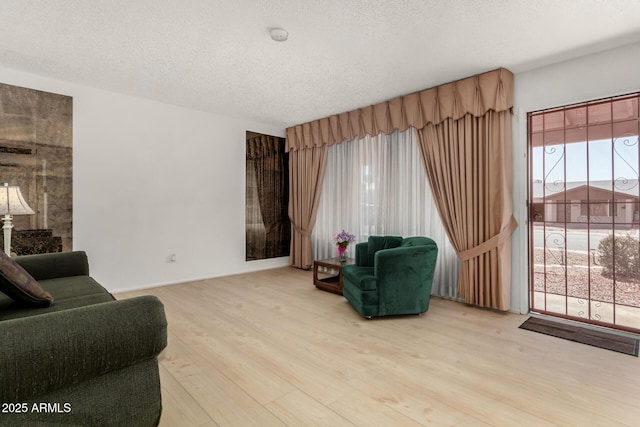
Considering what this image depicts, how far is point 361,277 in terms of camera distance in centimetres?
326

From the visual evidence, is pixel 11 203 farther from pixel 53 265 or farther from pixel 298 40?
pixel 298 40

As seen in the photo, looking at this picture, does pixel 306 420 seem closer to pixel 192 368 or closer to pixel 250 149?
pixel 192 368

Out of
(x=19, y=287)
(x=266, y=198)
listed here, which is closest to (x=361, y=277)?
(x=19, y=287)

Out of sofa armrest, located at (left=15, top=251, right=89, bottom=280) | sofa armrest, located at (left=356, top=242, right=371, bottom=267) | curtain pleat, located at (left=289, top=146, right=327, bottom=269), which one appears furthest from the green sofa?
curtain pleat, located at (left=289, top=146, right=327, bottom=269)

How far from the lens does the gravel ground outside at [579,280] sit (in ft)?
9.63

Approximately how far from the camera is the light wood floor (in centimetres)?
172

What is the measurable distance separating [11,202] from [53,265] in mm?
659

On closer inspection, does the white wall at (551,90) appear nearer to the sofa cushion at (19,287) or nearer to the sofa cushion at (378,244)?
the sofa cushion at (378,244)

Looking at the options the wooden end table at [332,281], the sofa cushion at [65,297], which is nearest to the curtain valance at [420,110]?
the wooden end table at [332,281]

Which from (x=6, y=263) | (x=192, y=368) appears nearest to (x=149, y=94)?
(x=6, y=263)

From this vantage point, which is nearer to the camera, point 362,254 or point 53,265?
point 53,265

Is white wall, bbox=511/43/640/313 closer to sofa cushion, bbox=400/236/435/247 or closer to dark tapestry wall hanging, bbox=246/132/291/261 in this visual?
sofa cushion, bbox=400/236/435/247

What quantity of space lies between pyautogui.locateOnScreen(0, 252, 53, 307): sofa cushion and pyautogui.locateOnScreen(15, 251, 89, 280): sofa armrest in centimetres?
97

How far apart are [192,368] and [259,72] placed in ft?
9.62
